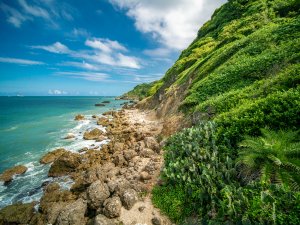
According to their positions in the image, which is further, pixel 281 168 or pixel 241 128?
pixel 241 128

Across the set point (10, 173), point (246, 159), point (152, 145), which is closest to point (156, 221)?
point (246, 159)

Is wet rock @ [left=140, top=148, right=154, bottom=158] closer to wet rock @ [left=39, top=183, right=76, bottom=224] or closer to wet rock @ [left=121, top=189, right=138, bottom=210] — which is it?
wet rock @ [left=121, top=189, right=138, bottom=210]

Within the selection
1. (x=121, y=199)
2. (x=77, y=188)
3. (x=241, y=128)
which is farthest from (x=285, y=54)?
(x=77, y=188)

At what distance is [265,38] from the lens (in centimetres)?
2128

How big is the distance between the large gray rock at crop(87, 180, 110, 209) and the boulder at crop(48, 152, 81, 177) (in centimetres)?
827

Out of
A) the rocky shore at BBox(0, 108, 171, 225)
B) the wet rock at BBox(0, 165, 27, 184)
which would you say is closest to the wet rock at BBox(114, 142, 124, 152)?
the rocky shore at BBox(0, 108, 171, 225)

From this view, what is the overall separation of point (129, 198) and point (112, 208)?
38.6 inches

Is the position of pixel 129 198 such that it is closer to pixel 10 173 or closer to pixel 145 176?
pixel 145 176

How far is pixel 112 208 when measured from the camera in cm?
961

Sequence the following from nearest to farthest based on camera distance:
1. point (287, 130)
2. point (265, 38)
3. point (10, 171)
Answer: point (287, 130) → point (10, 171) → point (265, 38)

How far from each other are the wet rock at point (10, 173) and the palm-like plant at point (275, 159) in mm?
19375

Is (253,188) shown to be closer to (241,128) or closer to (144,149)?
(241,128)

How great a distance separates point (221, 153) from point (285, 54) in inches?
443

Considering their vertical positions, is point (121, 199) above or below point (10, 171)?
above
